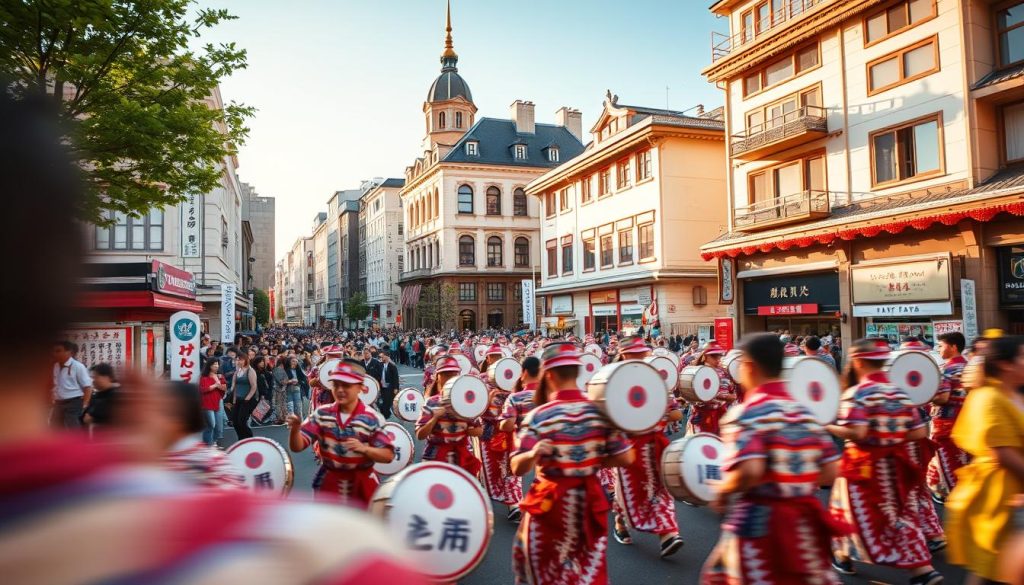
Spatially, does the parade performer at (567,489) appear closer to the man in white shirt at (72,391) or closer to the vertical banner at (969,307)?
the man in white shirt at (72,391)

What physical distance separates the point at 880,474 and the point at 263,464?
556 centimetres

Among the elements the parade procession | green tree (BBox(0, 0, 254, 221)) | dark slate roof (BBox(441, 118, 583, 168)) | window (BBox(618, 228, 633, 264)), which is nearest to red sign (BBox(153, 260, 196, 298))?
the parade procession

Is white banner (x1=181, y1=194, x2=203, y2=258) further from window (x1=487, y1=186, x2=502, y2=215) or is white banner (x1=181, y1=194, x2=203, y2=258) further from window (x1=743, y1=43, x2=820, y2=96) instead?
window (x1=487, y1=186, x2=502, y2=215)

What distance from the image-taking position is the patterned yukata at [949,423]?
26.2ft

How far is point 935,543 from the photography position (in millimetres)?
6527

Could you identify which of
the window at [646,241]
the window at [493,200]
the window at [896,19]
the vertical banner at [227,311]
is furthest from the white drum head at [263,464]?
the window at [493,200]

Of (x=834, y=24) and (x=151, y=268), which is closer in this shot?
(x=151, y=268)

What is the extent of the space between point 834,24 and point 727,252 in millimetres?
8678

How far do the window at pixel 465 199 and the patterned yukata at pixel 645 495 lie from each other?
177 ft

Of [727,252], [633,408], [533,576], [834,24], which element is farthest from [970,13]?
[533,576]

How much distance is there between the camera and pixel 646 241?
3319cm

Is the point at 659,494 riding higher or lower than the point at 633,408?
lower

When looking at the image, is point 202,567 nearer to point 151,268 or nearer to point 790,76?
point 151,268

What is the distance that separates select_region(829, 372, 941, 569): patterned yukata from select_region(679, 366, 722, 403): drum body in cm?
364
